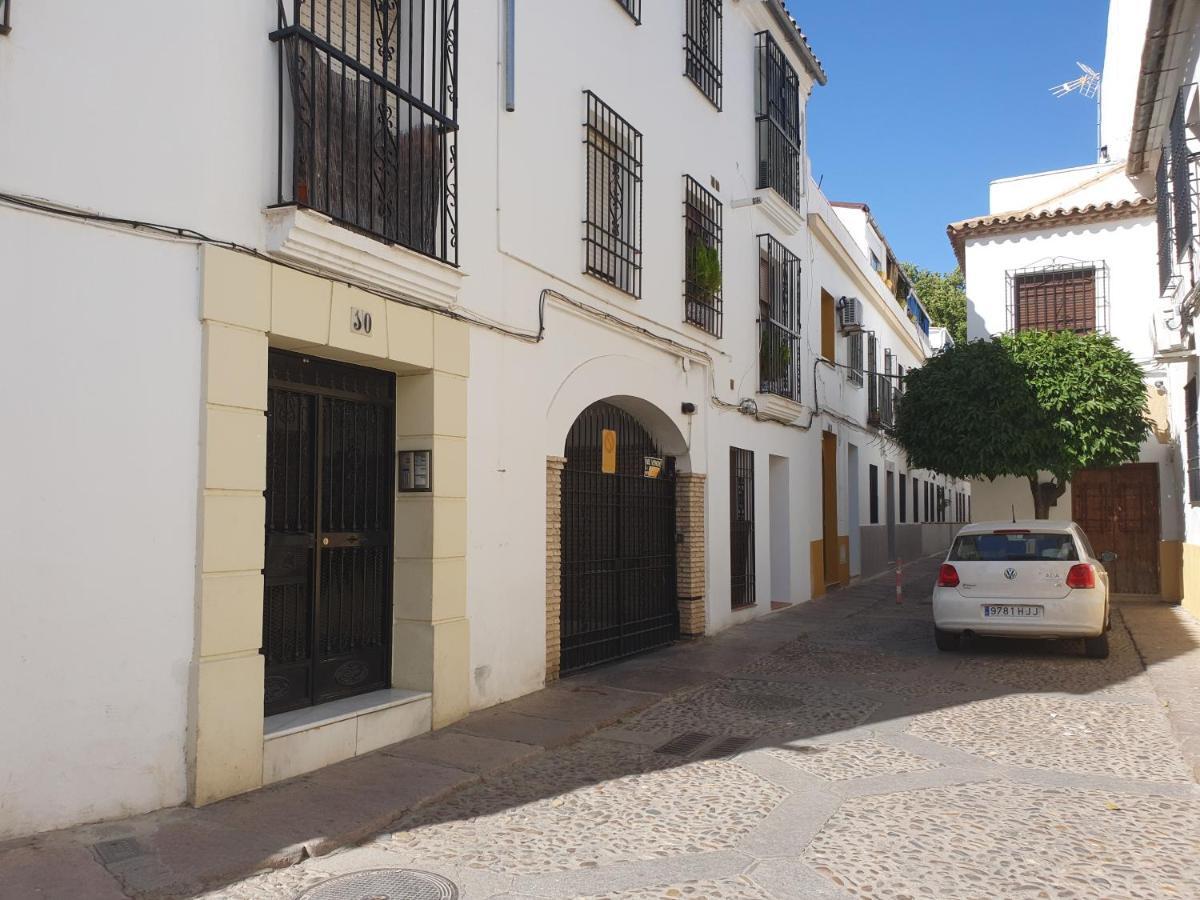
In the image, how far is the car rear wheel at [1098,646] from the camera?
31.2 ft

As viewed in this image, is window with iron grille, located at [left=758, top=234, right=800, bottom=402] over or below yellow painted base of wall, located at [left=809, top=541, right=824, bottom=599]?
over

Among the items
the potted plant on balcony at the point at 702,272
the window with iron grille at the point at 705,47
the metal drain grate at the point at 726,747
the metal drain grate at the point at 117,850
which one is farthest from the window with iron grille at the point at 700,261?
the metal drain grate at the point at 117,850

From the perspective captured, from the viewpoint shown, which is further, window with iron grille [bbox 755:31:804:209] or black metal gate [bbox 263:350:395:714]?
window with iron grille [bbox 755:31:804:209]

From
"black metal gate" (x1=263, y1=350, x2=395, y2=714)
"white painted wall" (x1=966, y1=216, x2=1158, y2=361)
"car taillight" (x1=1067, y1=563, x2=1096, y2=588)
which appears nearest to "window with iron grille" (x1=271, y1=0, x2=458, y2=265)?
"black metal gate" (x1=263, y1=350, x2=395, y2=714)

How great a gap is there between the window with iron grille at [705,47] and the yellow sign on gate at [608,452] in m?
4.50

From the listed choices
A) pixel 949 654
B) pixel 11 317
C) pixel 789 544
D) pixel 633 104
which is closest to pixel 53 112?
pixel 11 317

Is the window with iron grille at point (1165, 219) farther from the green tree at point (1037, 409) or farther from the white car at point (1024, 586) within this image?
the white car at point (1024, 586)

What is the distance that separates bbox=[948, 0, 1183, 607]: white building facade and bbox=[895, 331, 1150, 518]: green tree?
3.85ft

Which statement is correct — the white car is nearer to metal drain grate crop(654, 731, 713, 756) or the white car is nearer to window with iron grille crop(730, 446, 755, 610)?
window with iron grille crop(730, 446, 755, 610)

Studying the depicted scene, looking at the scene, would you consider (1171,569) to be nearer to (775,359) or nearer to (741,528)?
(775,359)

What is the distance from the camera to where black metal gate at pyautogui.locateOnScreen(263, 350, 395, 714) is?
5.84 metres

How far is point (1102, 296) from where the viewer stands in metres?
15.5

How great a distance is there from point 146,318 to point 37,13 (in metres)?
1.46

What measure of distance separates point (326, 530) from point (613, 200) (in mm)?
4776
